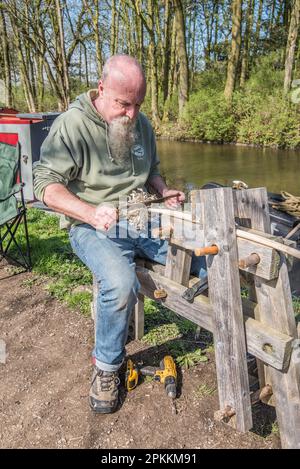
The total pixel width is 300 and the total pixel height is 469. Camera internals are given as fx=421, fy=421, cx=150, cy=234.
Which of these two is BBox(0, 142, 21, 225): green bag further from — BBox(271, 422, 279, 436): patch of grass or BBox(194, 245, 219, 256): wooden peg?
BBox(271, 422, 279, 436): patch of grass

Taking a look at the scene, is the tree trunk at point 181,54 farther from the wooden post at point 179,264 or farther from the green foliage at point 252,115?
the wooden post at point 179,264

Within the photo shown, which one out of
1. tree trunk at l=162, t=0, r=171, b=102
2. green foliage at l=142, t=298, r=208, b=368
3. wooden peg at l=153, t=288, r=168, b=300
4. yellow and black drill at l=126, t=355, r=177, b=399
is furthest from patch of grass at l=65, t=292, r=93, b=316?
tree trunk at l=162, t=0, r=171, b=102

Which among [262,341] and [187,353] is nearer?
[262,341]

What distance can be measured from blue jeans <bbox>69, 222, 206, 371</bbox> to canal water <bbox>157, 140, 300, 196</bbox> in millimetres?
7373

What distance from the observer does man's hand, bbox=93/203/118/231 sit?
6.86ft

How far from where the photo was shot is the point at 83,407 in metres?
2.35

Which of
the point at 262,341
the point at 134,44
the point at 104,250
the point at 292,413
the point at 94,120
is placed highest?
the point at 134,44

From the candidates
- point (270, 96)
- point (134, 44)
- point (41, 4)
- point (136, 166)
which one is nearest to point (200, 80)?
point (134, 44)

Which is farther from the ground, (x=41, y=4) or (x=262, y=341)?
(x=41, y=4)

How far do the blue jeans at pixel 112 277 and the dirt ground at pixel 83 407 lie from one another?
279mm

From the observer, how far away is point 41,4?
47.0ft

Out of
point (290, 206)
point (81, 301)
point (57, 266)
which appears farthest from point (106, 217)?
point (290, 206)
